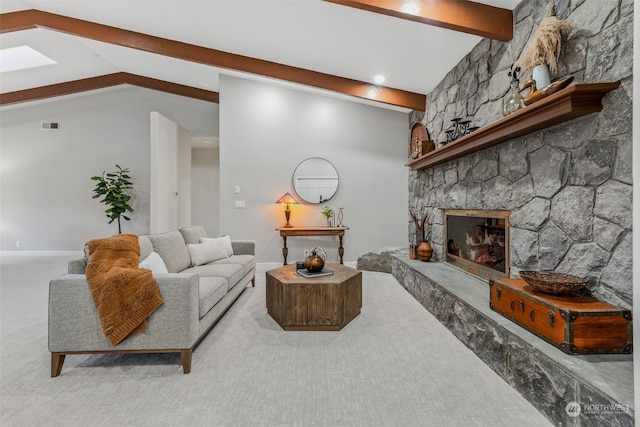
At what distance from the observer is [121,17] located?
3.96 metres

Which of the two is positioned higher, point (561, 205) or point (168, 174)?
point (168, 174)

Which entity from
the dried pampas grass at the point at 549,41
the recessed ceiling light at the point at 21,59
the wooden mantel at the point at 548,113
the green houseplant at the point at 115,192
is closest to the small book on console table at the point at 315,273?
the wooden mantel at the point at 548,113

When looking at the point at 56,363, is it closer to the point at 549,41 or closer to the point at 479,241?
the point at 479,241

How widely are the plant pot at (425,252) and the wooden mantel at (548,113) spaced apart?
1563mm

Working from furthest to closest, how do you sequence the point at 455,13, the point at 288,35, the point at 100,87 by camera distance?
the point at 100,87 → the point at 288,35 → the point at 455,13

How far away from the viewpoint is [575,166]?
187 centimetres

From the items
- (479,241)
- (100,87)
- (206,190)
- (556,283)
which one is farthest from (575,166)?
(100,87)

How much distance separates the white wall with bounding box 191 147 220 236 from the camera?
26.4 feet

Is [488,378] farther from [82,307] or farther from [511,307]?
[82,307]

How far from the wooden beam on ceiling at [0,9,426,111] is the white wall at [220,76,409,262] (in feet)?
2.09

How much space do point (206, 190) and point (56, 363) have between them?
21.6 feet

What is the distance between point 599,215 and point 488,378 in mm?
1129

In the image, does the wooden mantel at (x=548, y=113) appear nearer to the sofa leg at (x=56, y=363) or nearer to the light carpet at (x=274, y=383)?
the light carpet at (x=274, y=383)

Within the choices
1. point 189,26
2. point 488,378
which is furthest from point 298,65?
point 488,378
